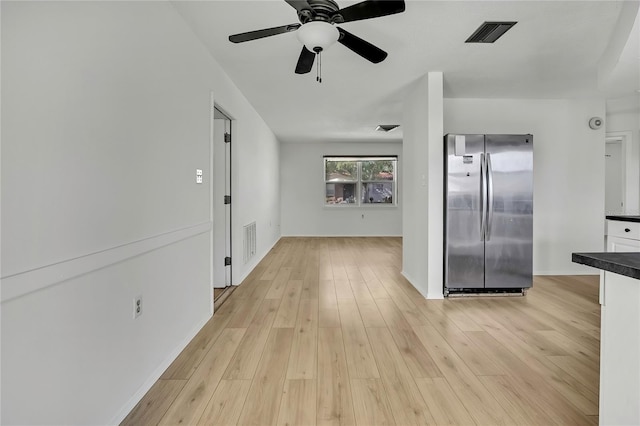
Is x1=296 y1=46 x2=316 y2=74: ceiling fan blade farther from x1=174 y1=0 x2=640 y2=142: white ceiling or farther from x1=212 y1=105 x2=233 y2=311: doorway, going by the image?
x1=212 y1=105 x2=233 y2=311: doorway

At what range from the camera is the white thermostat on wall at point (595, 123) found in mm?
4117

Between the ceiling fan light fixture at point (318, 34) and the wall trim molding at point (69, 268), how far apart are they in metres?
1.45

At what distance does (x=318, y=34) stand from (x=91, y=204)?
1.43 metres

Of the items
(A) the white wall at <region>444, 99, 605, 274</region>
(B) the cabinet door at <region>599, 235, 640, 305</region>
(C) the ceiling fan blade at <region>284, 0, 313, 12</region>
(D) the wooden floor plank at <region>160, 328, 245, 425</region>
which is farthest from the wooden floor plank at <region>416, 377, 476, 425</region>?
(A) the white wall at <region>444, 99, 605, 274</region>

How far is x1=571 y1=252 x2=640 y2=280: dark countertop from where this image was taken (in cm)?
99

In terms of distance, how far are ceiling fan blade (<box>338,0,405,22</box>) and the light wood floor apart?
2.07 m

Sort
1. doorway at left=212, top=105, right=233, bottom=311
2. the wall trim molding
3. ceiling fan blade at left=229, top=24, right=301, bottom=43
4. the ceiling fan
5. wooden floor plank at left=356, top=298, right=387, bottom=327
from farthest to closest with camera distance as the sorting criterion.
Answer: doorway at left=212, top=105, right=233, bottom=311 → wooden floor plank at left=356, top=298, right=387, bottom=327 → ceiling fan blade at left=229, top=24, right=301, bottom=43 → the ceiling fan → the wall trim molding

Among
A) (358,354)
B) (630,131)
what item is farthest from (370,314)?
(630,131)

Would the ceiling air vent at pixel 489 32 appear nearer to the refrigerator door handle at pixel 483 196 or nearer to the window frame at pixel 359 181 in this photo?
the refrigerator door handle at pixel 483 196

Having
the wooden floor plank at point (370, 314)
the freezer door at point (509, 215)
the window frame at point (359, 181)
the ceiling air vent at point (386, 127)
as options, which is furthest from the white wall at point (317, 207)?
the wooden floor plank at point (370, 314)

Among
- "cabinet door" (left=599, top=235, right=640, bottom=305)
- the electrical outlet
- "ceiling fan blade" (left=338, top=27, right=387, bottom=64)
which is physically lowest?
the electrical outlet

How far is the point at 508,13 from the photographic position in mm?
2209

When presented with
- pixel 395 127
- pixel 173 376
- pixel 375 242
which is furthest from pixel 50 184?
pixel 375 242

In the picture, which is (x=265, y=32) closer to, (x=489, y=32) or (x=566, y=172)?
(x=489, y=32)
